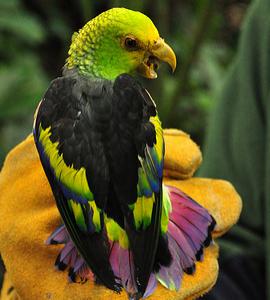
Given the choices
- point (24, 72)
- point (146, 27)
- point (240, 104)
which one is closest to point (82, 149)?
point (146, 27)

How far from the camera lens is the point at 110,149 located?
20.6 inches

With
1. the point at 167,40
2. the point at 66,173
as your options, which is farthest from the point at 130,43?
the point at 167,40

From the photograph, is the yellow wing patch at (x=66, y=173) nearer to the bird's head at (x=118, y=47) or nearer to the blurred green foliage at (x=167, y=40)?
the bird's head at (x=118, y=47)

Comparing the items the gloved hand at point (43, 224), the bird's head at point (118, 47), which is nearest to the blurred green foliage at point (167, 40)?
the gloved hand at point (43, 224)

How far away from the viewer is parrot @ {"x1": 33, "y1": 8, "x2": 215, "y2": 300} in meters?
0.52

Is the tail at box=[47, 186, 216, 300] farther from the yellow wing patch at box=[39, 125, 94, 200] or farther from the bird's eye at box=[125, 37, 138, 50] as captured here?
the bird's eye at box=[125, 37, 138, 50]

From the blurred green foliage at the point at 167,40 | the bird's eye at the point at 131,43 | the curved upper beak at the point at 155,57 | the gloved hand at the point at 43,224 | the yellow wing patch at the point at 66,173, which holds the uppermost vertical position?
the bird's eye at the point at 131,43

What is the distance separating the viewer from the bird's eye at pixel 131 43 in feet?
1.73

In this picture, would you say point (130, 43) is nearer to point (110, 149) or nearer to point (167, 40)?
point (110, 149)

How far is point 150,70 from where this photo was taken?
1.83 ft

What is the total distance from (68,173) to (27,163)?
14cm

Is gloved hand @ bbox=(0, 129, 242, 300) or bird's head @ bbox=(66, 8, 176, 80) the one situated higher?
bird's head @ bbox=(66, 8, 176, 80)

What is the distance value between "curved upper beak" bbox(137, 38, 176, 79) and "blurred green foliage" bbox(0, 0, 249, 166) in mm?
845

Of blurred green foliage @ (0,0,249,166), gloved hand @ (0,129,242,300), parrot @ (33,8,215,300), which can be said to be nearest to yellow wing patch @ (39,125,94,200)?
parrot @ (33,8,215,300)
